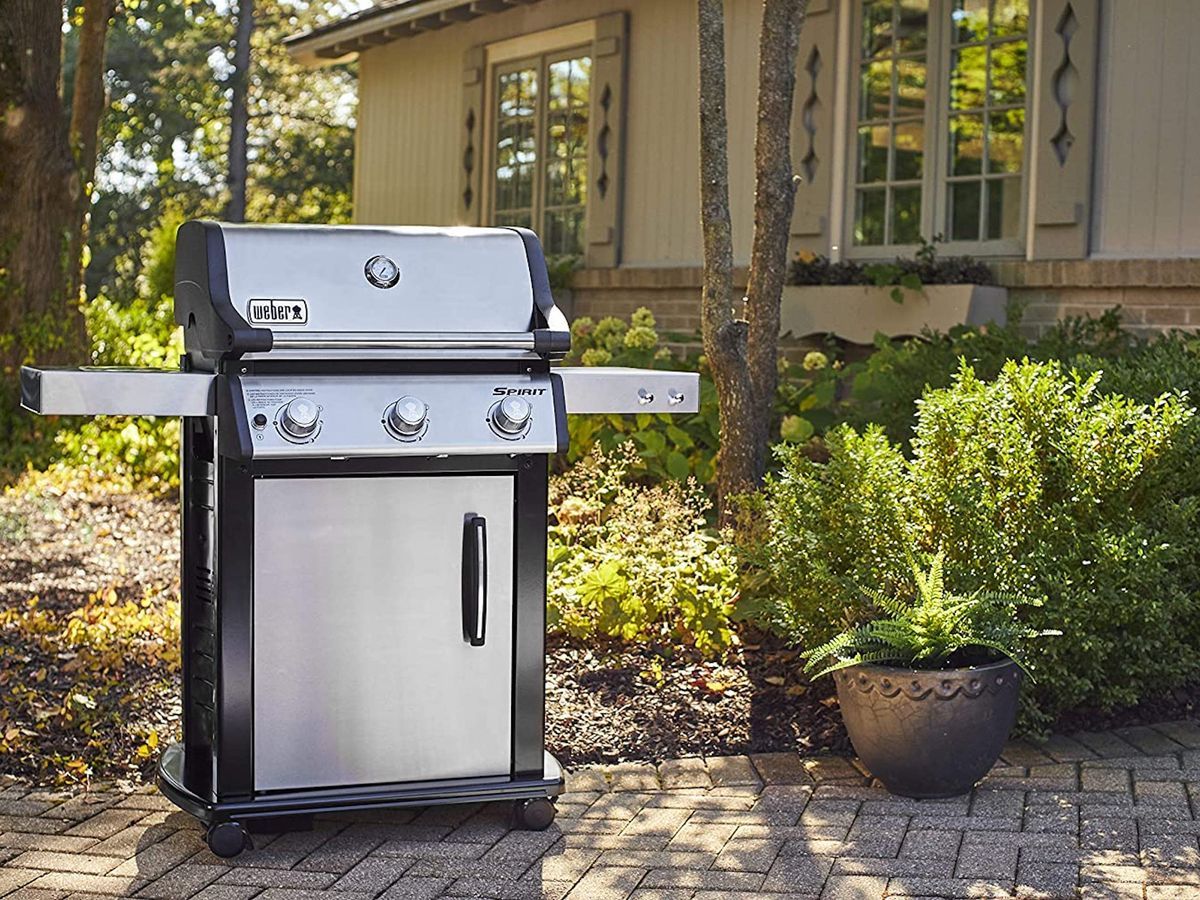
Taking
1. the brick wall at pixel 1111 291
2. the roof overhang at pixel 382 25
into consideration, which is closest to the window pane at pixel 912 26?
the brick wall at pixel 1111 291

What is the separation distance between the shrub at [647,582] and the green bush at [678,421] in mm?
1149

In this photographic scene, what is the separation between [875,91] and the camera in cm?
925

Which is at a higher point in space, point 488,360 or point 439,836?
point 488,360

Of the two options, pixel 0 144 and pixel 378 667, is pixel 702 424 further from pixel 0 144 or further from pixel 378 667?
pixel 0 144

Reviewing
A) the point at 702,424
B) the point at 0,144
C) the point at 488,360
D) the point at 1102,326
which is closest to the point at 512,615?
the point at 488,360

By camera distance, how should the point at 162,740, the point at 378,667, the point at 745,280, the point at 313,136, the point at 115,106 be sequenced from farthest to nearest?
the point at 313,136 → the point at 115,106 → the point at 745,280 → the point at 162,740 → the point at 378,667

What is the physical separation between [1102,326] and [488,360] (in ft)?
15.9

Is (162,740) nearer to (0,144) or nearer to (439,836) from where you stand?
(439,836)

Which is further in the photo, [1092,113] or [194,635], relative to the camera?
[1092,113]

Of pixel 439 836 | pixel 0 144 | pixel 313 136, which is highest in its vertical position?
pixel 313 136

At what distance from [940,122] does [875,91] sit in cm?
59

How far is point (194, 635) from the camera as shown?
3.77m

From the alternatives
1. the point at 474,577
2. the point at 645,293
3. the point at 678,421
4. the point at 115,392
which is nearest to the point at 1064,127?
the point at 678,421

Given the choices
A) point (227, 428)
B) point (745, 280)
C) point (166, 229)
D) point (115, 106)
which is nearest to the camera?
point (227, 428)
